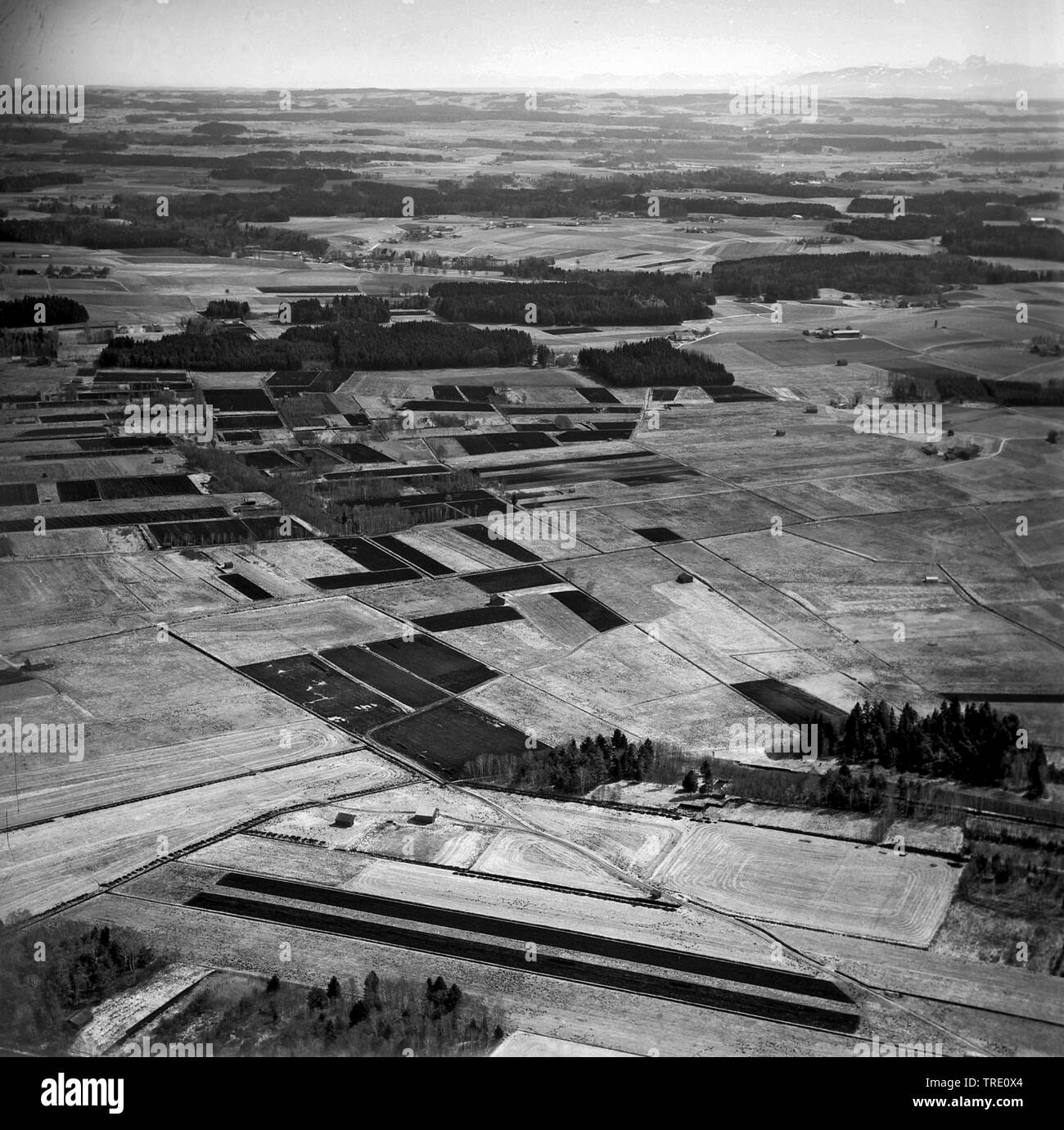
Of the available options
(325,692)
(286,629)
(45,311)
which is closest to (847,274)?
(45,311)

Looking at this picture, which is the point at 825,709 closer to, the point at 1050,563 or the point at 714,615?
the point at 714,615

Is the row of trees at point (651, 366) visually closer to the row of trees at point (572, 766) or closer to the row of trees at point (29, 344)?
the row of trees at point (29, 344)

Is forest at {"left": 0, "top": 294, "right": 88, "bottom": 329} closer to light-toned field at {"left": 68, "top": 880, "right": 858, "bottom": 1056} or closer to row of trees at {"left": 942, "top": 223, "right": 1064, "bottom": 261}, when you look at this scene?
row of trees at {"left": 942, "top": 223, "right": 1064, "bottom": 261}

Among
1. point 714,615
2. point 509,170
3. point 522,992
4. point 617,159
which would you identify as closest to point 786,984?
point 522,992

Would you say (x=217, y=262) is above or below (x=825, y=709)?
above

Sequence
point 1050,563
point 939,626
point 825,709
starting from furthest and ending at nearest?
point 1050,563 < point 939,626 < point 825,709

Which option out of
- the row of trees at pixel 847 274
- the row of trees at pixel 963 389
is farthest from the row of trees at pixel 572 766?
the row of trees at pixel 847 274
